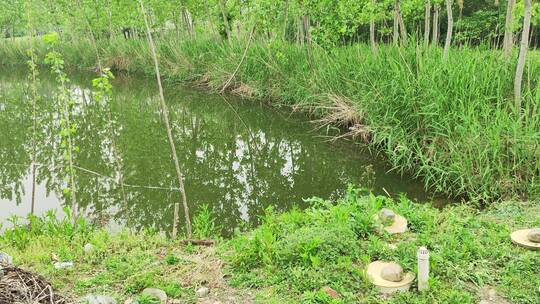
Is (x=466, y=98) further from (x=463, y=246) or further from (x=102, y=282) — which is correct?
(x=102, y=282)

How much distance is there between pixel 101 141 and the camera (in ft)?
28.7

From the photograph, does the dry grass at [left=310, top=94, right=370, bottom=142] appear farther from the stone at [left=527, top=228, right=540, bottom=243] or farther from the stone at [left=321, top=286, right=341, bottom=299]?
the stone at [left=321, top=286, right=341, bottom=299]

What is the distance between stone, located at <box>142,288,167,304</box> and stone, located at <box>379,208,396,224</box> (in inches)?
70.5

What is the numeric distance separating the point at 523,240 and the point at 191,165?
505 centimetres

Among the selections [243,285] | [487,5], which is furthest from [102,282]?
[487,5]

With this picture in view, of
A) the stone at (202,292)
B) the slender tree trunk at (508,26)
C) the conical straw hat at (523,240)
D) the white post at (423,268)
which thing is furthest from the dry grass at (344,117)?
the stone at (202,292)

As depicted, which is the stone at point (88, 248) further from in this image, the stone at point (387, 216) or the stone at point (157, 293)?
the stone at point (387, 216)

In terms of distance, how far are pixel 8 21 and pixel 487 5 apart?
25.2 m

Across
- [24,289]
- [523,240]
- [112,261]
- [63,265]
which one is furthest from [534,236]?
[63,265]

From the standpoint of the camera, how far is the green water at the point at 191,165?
5848 mm

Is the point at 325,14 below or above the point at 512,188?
above

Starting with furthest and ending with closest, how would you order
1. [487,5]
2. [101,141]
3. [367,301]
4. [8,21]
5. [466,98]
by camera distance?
[8,21] < [487,5] < [101,141] < [466,98] < [367,301]

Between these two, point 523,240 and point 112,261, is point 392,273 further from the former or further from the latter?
point 112,261

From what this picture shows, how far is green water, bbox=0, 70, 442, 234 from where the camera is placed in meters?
5.85
